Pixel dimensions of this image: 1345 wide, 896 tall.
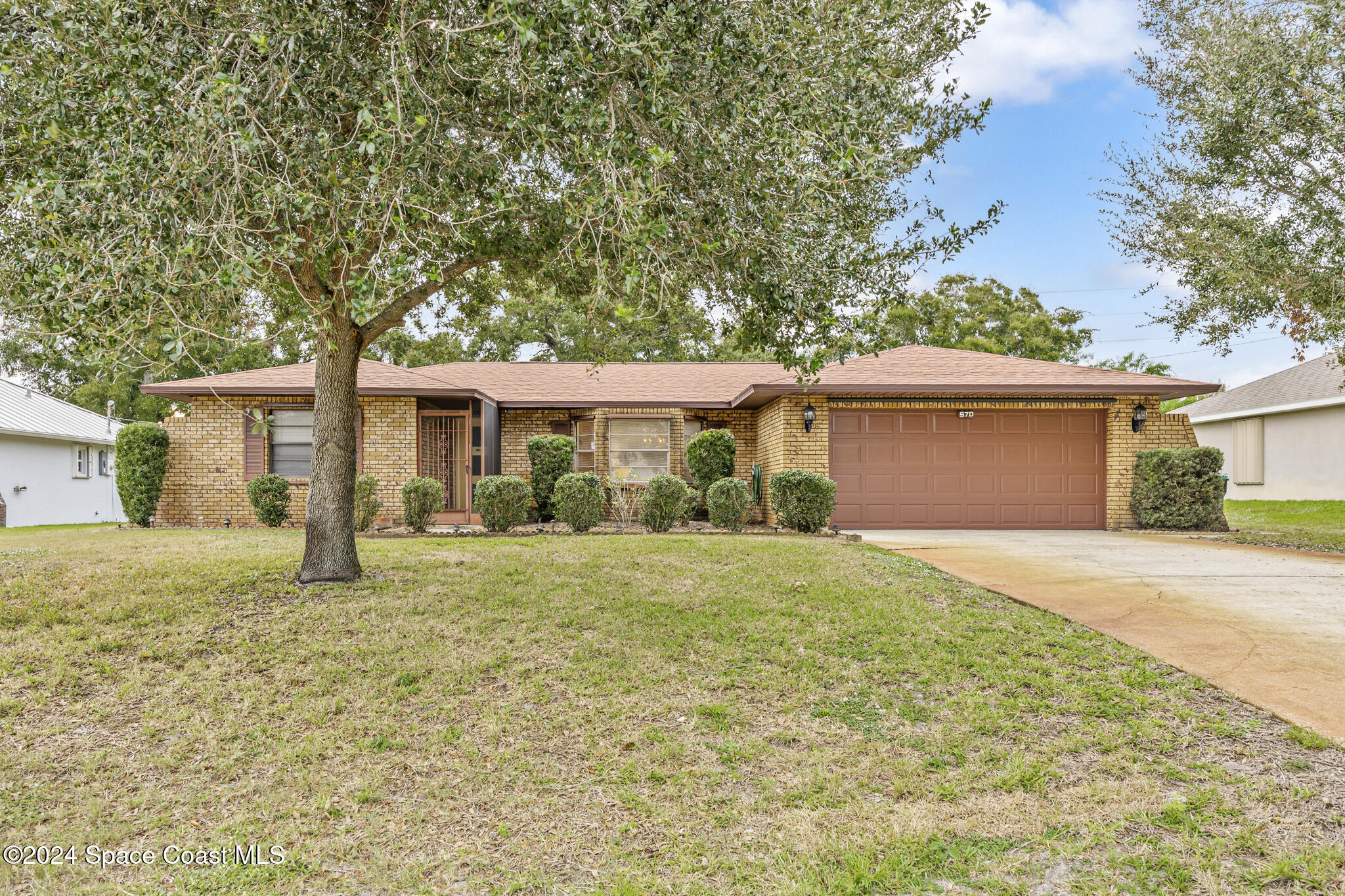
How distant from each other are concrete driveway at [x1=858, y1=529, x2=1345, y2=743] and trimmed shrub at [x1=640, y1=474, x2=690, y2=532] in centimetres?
306

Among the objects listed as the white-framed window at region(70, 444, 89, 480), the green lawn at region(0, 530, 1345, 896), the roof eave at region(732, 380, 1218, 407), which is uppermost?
the roof eave at region(732, 380, 1218, 407)

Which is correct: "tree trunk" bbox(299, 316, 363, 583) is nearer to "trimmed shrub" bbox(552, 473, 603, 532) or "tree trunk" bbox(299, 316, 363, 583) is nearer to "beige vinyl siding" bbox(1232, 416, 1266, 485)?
"trimmed shrub" bbox(552, 473, 603, 532)

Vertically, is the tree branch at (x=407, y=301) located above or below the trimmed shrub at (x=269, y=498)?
above

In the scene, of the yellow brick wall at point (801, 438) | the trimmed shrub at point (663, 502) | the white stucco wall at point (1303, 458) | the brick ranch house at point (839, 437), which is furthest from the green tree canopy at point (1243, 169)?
the trimmed shrub at point (663, 502)

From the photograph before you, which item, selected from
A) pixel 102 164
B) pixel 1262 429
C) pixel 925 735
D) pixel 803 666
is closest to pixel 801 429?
pixel 803 666

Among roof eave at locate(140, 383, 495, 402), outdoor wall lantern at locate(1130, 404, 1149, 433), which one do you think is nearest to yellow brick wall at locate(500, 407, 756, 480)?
roof eave at locate(140, 383, 495, 402)

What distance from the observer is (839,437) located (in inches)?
504

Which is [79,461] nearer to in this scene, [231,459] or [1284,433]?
[231,459]

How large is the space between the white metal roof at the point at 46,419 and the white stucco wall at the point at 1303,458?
29.7 meters

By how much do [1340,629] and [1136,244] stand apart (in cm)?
860

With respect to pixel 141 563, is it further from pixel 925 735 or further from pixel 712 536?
pixel 925 735

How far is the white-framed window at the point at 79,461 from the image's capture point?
1986 cm

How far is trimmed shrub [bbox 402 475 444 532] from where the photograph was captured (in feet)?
36.1

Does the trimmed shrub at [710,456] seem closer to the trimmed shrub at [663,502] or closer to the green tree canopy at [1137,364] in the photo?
the trimmed shrub at [663,502]
